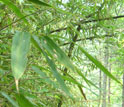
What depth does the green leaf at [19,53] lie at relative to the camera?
45 cm

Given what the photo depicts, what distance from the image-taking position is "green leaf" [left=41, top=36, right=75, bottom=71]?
608 millimetres

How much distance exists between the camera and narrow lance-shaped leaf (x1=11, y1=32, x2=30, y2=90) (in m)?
0.45

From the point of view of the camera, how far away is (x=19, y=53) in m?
0.50

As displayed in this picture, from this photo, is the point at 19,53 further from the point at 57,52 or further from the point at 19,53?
the point at 57,52

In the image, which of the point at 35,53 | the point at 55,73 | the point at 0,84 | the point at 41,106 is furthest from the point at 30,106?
the point at 35,53

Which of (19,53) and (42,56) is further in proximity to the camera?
(42,56)

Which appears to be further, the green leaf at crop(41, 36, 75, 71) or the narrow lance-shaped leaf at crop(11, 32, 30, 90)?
the green leaf at crop(41, 36, 75, 71)

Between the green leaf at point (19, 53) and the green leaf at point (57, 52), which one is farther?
the green leaf at point (57, 52)

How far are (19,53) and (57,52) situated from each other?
6.3 inches

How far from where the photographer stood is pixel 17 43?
541 mm

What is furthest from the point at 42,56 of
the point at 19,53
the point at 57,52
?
the point at 19,53

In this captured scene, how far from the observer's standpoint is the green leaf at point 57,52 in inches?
24.0

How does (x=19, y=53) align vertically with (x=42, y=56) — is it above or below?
above

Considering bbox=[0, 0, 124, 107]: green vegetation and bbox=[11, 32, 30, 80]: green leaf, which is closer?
bbox=[11, 32, 30, 80]: green leaf
